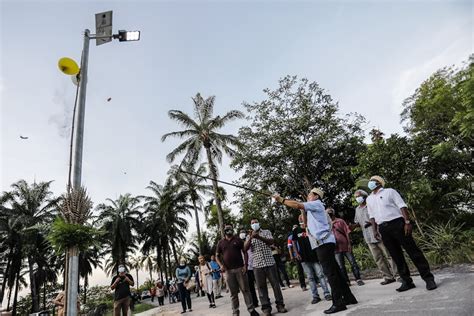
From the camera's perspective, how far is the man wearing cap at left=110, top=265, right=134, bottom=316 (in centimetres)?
772

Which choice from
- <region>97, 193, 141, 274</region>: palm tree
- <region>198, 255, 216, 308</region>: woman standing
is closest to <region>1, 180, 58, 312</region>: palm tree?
<region>97, 193, 141, 274</region>: palm tree

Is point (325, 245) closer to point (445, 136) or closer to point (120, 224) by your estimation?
point (445, 136)

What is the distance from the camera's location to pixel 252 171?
2053 cm

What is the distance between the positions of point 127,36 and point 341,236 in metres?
6.19

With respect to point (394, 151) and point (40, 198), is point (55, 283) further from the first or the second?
point (394, 151)

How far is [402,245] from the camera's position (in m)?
4.66

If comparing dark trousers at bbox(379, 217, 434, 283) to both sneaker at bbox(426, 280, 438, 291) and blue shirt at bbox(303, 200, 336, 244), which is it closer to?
sneaker at bbox(426, 280, 438, 291)

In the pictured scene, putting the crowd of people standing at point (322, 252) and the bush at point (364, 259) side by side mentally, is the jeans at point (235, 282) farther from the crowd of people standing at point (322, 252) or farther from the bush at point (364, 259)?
the bush at point (364, 259)

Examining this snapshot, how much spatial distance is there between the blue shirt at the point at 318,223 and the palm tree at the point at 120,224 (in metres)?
33.4

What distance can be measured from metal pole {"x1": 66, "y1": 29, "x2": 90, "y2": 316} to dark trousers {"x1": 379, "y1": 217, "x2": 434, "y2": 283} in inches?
179

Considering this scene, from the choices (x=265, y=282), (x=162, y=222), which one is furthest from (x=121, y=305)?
(x=162, y=222)

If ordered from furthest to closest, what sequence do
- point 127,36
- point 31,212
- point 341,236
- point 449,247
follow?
1. point 31,212
2. point 449,247
3. point 341,236
4. point 127,36

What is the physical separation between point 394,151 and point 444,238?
14.7ft

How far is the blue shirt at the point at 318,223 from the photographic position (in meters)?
4.55
